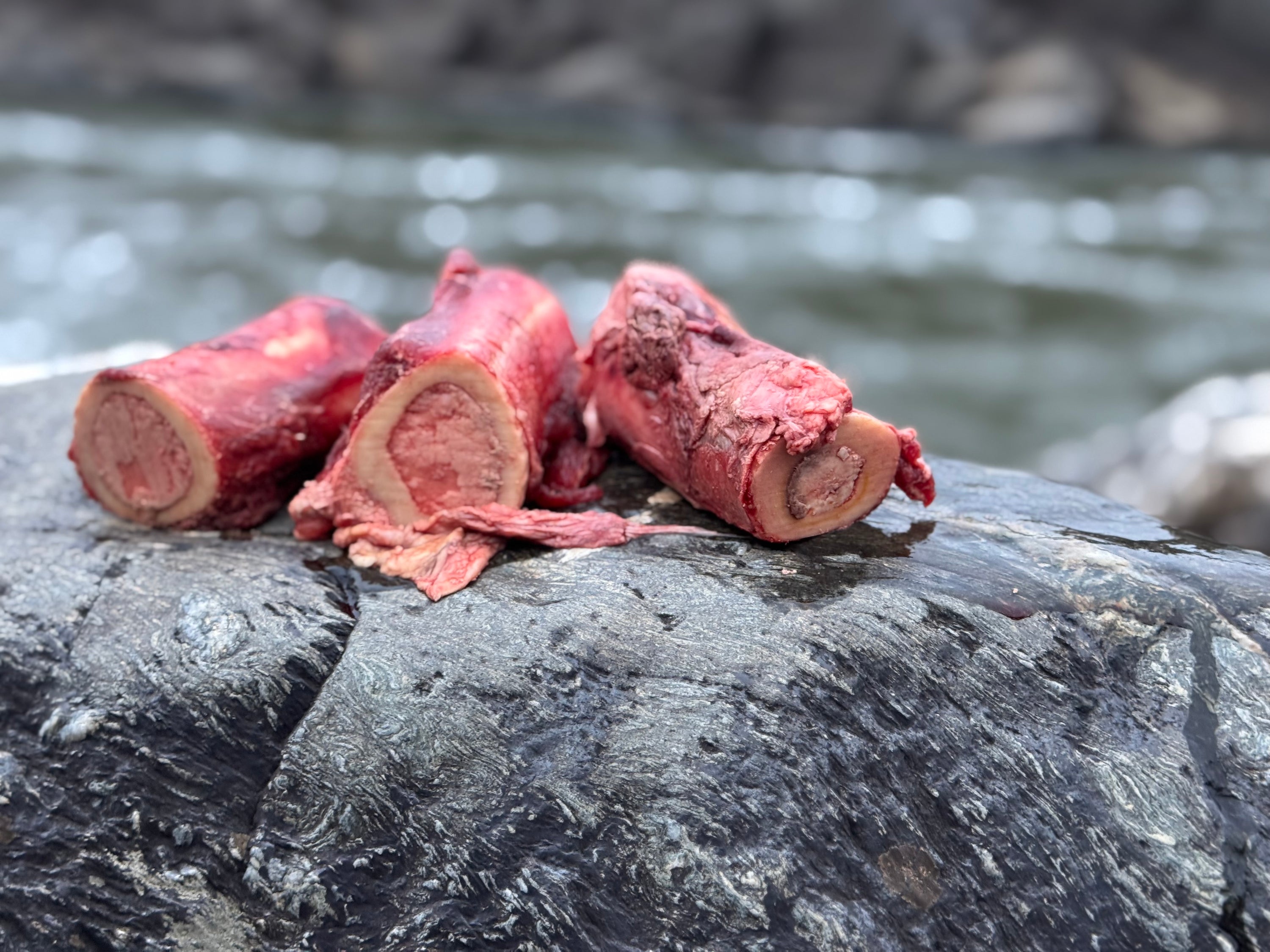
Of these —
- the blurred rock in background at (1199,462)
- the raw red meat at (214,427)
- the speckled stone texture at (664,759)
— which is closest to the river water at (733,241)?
the blurred rock in background at (1199,462)

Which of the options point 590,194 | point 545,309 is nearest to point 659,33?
point 590,194

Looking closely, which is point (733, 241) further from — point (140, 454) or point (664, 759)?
point (664, 759)

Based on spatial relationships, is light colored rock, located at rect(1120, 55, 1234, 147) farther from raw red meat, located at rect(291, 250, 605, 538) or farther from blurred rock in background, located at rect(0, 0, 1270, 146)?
raw red meat, located at rect(291, 250, 605, 538)

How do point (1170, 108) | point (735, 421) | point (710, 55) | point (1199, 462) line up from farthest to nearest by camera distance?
point (710, 55) < point (1170, 108) < point (1199, 462) < point (735, 421)

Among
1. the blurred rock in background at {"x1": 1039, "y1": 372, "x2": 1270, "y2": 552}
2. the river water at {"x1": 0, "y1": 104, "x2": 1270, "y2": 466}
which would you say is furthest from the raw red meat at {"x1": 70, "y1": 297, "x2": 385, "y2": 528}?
the river water at {"x1": 0, "y1": 104, "x2": 1270, "y2": 466}

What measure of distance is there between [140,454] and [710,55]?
1538 centimetres

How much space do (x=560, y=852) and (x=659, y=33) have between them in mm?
16408

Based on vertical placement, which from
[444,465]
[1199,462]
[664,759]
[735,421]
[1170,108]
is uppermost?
[1170,108]

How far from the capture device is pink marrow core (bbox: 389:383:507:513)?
7.59ft

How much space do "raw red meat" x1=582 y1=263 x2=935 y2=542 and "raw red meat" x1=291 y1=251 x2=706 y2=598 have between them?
7.5 inches

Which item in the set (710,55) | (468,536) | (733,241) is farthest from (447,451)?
(710,55)

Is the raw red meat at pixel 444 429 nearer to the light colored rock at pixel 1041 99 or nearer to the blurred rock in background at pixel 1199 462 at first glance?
the blurred rock in background at pixel 1199 462

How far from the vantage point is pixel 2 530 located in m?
2.54

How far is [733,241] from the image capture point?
36.6ft
